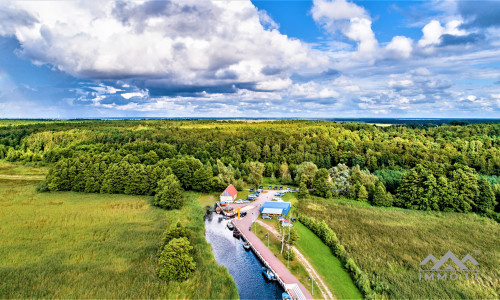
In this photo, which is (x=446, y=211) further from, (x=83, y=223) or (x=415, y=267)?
(x=83, y=223)

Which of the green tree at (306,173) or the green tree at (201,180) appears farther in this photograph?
the green tree at (306,173)

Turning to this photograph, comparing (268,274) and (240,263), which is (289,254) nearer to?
(268,274)

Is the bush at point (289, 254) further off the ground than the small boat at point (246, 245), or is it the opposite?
the bush at point (289, 254)

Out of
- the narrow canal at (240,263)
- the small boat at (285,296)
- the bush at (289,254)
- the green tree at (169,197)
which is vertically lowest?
the narrow canal at (240,263)

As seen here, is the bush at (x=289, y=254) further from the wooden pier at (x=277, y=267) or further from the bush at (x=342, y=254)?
the bush at (x=342, y=254)

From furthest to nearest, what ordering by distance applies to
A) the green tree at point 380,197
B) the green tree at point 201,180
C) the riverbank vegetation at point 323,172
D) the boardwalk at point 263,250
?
the green tree at point 201,180, the green tree at point 380,197, the riverbank vegetation at point 323,172, the boardwalk at point 263,250

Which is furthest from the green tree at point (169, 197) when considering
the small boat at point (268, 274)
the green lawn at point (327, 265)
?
the small boat at point (268, 274)

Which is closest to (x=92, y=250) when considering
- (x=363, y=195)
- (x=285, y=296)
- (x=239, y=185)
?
(x=285, y=296)

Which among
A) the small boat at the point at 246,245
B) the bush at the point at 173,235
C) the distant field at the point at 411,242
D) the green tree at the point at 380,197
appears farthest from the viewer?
the green tree at the point at 380,197

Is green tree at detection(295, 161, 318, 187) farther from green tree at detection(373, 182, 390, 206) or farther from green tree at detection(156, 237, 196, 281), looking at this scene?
green tree at detection(156, 237, 196, 281)
